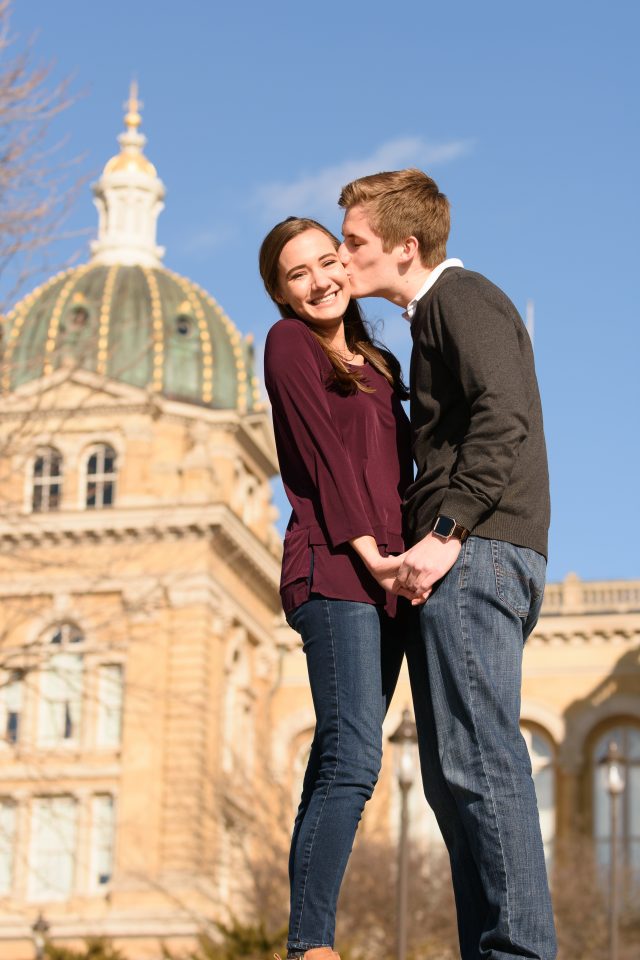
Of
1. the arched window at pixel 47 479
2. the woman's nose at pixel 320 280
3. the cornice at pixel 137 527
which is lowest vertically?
the woman's nose at pixel 320 280

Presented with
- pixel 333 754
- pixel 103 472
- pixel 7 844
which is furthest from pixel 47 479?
pixel 333 754

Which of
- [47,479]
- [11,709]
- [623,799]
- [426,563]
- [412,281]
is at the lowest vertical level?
[426,563]

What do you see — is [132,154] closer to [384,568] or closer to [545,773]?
[545,773]

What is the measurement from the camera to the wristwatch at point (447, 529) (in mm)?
5227

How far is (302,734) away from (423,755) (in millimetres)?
42841

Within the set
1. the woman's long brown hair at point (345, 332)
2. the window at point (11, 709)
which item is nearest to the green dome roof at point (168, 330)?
the window at point (11, 709)

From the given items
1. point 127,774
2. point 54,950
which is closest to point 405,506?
point 54,950

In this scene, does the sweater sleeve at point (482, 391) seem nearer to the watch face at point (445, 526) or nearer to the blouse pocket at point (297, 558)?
the watch face at point (445, 526)

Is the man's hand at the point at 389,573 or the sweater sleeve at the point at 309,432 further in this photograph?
the sweater sleeve at the point at 309,432

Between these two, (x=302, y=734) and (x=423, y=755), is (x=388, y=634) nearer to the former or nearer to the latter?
(x=423, y=755)

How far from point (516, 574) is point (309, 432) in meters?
0.77

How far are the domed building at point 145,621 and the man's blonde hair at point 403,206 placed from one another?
1247 inches

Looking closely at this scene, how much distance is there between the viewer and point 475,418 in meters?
5.30

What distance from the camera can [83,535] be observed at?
4234cm
